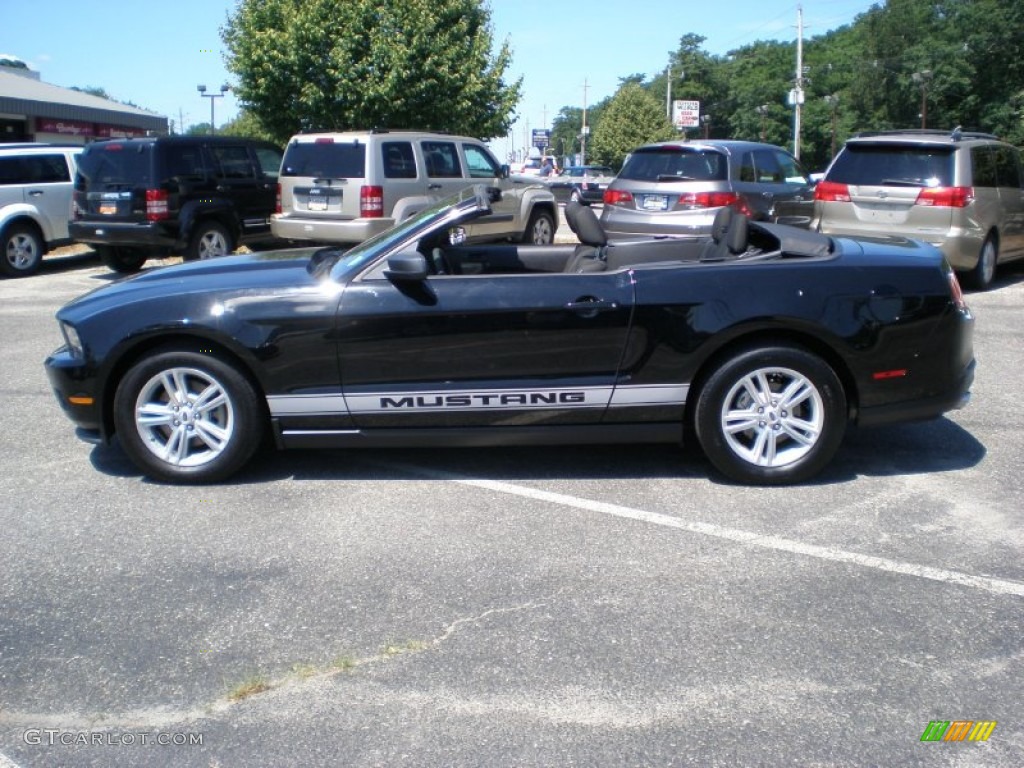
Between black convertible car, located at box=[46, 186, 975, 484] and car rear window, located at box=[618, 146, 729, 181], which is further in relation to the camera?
car rear window, located at box=[618, 146, 729, 181]

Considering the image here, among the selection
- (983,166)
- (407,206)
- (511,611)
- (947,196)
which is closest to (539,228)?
(407,206)

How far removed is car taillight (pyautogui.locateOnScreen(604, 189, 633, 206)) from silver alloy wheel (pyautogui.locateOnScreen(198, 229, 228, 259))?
5.26m

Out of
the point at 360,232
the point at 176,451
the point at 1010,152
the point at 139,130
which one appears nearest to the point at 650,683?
the point at 176,451

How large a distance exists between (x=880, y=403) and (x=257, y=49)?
17.4 meters

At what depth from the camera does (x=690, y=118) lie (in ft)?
185

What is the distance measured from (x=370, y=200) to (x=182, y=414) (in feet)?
26.2

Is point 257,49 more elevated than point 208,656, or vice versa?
point 257,49

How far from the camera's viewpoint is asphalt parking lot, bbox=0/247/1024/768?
9.95 ft

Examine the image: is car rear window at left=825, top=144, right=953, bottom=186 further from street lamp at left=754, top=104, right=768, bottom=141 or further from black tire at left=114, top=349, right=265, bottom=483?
street lamp at left=754, top=104, right=768, bottom=141

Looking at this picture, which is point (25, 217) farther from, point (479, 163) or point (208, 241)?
point (479, 163)

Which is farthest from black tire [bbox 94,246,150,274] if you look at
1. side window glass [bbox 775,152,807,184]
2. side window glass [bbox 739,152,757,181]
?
side window glass [bbox 775,152,807,184]

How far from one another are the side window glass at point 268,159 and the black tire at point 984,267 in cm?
953

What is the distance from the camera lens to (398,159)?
13094mm

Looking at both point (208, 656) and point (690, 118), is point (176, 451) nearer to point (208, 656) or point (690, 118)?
point (208, 656)
